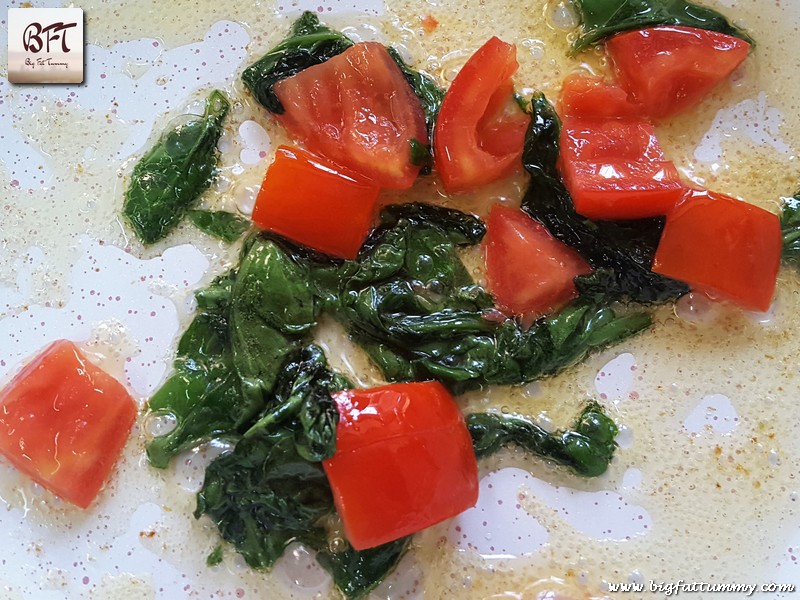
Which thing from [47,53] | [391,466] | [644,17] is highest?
[644,17]

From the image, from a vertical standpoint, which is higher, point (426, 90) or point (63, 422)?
point (426, 90)

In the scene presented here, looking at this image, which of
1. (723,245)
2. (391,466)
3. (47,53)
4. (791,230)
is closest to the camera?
(391,466)

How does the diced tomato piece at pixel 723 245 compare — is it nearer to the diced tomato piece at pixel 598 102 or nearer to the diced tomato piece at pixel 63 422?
the diced tomato piece at pixel 598 102

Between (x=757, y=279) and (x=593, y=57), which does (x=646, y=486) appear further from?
(x=593, y=57)

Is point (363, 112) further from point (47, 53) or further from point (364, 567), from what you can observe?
point (364, 567)

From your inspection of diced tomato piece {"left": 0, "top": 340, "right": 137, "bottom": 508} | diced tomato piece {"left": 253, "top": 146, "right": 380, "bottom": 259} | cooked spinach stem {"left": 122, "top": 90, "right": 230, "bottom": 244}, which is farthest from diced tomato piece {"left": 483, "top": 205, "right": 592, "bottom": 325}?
diced tomato piece {"left": 0, "top": 340, "right": 137, "bottom": 508}

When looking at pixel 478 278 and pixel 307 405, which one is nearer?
pixel 307 405

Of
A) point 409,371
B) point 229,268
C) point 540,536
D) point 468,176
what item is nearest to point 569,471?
point 540,536

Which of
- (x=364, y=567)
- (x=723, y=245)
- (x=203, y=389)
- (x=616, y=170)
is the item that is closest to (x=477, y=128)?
(x=616, y=170)
